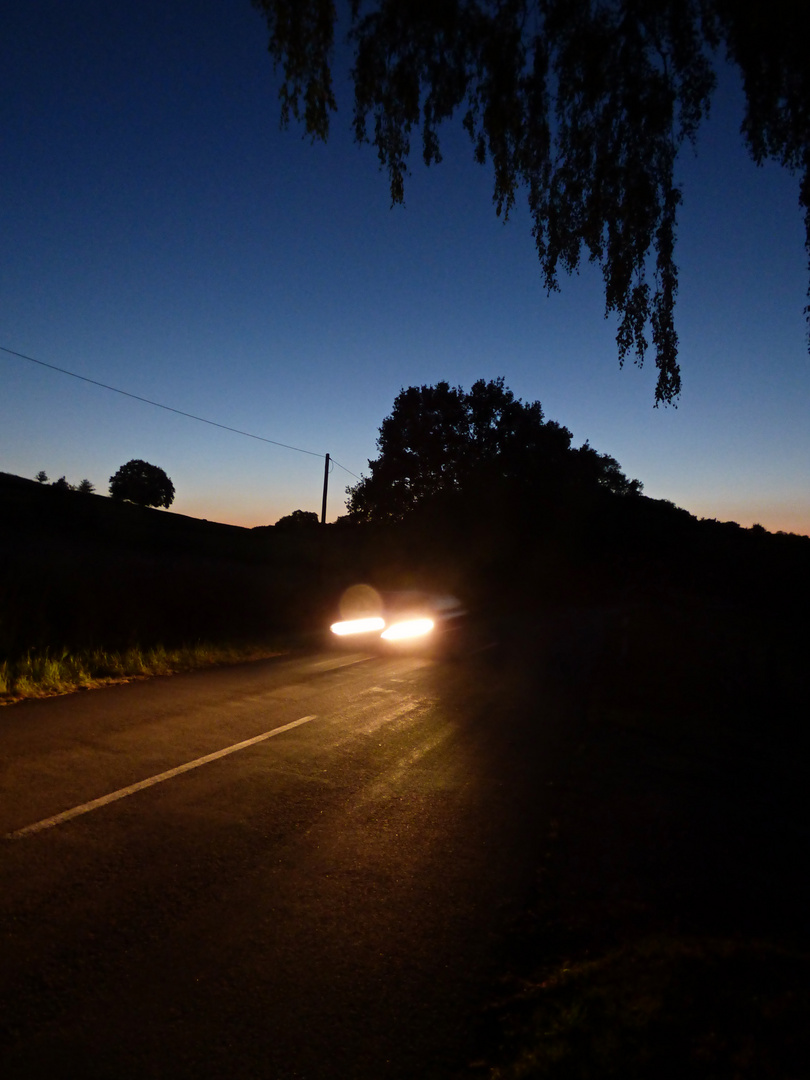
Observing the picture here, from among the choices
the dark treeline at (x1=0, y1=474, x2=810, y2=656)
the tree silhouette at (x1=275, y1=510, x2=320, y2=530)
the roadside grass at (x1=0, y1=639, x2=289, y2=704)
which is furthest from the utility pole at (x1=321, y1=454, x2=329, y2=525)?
the tree silhouette at (x1=275, y1=510, x2=320, y2=530)

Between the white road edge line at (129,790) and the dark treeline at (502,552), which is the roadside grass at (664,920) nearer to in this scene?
the white road edge line at (129,790)

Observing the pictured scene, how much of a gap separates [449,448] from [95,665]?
1862 inches

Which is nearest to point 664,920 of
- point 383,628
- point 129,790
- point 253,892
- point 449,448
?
point 253,892

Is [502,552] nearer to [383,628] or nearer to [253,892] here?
[383,628]

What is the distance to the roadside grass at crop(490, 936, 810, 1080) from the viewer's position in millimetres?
2809

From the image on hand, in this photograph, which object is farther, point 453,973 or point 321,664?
point 321,664

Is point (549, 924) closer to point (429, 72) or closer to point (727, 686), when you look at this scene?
point (429, 72)

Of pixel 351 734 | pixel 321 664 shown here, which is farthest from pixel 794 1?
pixel 321 664

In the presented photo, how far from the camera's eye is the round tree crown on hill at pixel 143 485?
116m

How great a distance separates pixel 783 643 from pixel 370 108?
946 inches

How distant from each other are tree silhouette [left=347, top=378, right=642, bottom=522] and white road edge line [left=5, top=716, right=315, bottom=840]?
45990 mm

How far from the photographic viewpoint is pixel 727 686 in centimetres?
1466

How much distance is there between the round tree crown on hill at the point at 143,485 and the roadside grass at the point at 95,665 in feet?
344

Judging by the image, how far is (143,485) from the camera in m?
118
